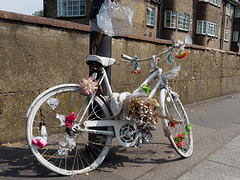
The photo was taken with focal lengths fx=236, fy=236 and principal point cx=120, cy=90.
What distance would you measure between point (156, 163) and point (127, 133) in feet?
2.14

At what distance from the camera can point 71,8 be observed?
1631 centimetres

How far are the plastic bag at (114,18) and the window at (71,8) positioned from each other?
1394cm

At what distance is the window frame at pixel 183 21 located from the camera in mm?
22584

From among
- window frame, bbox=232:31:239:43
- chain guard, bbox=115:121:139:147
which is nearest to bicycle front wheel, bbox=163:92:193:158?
chain guard, bbox=115:121:139:147

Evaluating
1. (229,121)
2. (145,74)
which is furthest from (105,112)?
(229,121)

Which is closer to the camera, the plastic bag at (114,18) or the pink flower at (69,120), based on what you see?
the pink flower at (69,120)

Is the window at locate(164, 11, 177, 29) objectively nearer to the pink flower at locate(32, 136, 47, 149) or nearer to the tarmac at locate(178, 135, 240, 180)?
the tarmac at locate(178, 135, 240, 180)

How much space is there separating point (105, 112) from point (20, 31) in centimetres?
184

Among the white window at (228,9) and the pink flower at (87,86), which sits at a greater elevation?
the white window at (228,9)

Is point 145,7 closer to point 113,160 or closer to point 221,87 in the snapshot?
point 221,87

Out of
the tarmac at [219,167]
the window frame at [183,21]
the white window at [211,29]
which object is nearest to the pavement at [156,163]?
the tarmac at [219,167]

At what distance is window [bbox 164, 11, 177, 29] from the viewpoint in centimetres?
2169

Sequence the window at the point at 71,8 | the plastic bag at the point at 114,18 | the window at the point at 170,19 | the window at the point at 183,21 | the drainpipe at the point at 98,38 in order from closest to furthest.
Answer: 1. the plastic bag at the point at 114,18
2. the drainpipe at the point at 98,38
3. the window at the point at 71,8
4. the window at the point at 170,19
5. the window at the point at 183,21

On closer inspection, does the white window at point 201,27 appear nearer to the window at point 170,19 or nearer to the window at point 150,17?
the window at point 170,19
